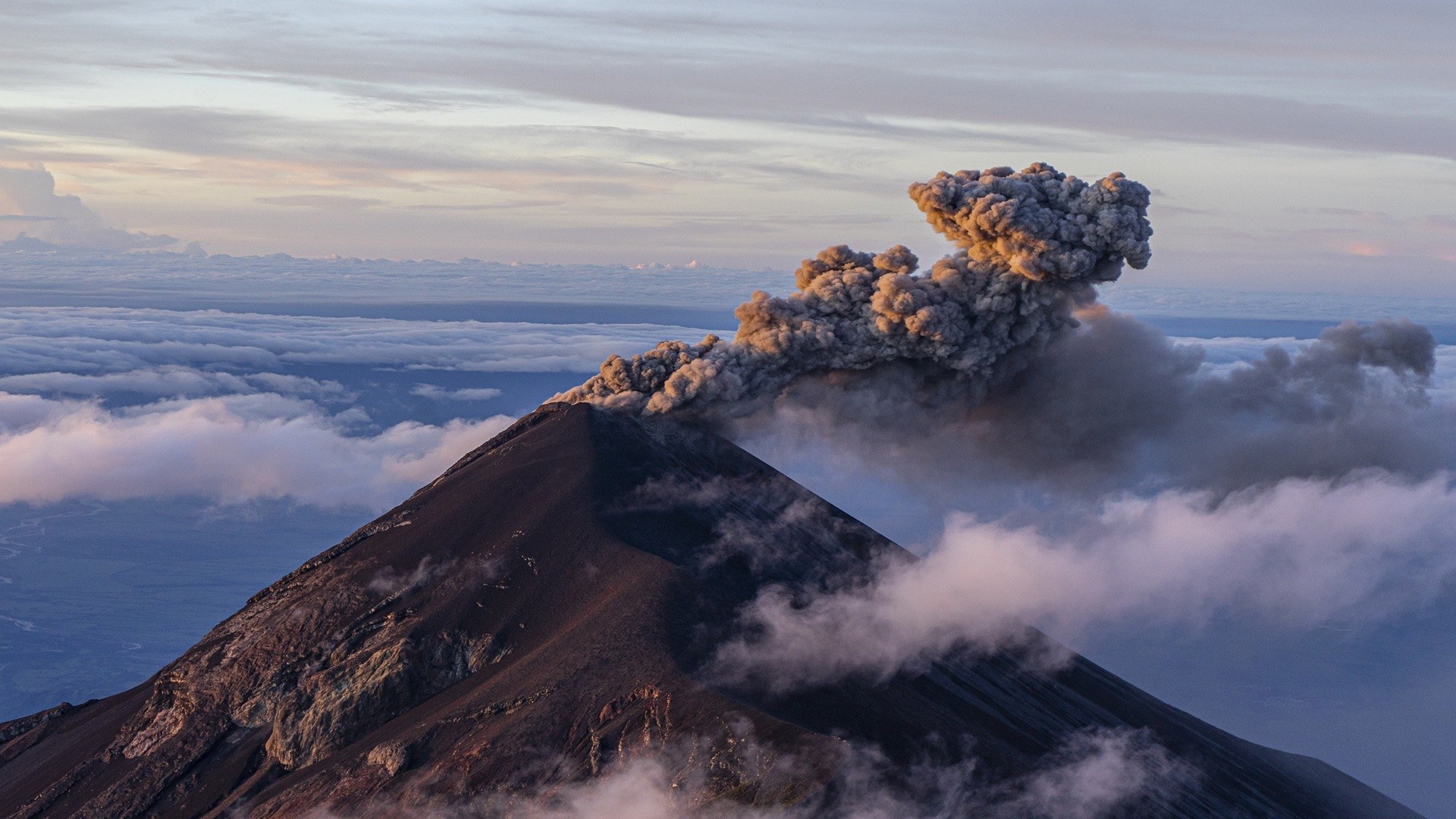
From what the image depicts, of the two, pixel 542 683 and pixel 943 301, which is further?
pixel 943 301

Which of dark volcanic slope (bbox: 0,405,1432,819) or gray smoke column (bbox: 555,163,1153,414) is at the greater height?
gray smoke column (bbox: 555,163,1153,414)

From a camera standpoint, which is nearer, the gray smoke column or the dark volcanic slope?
the dark volcanic slope

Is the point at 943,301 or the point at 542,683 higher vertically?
the point at 943,301

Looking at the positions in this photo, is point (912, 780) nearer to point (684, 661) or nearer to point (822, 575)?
point (684, 661)

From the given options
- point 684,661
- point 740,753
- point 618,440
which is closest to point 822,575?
point 618,440
